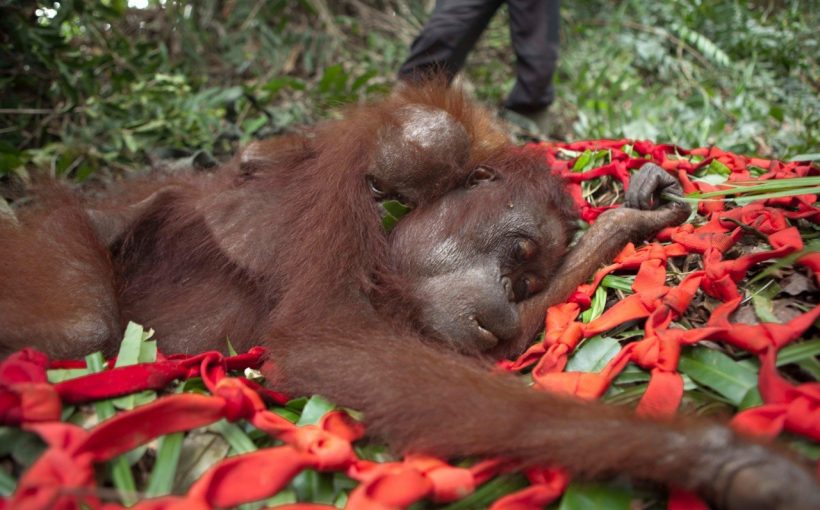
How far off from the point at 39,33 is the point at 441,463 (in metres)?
2.75

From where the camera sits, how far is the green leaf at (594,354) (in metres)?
1.54

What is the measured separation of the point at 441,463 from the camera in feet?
3.96

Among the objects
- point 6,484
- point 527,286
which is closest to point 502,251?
point 527,286

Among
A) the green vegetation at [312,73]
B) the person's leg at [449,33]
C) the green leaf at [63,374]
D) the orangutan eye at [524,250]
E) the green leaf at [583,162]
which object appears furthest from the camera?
the person's leg at [449,33]

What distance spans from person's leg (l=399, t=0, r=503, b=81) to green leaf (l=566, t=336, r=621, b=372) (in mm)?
2442

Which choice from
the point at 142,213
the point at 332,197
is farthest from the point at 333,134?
the point at 142,213

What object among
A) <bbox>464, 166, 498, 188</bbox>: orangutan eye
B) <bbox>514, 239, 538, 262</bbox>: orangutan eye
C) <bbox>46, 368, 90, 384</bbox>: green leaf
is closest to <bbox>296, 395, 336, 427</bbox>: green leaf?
<bbox>46, 368, 90, 384</bbox>: green leaf

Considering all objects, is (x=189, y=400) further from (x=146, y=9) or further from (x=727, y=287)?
(x=146, y=9)

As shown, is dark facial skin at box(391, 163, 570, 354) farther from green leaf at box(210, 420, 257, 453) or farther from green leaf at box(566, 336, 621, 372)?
green leaf at box(210, 420, 257, 453)

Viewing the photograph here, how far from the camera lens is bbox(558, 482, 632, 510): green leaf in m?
1.10

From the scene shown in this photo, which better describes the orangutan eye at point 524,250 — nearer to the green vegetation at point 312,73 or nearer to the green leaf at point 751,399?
the green leaf at point 751,399

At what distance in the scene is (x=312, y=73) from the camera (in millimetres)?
4926

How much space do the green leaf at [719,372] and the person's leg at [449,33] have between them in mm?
2637

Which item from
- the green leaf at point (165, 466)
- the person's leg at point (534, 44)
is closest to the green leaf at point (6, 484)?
the green leaf at point (165, 466)
